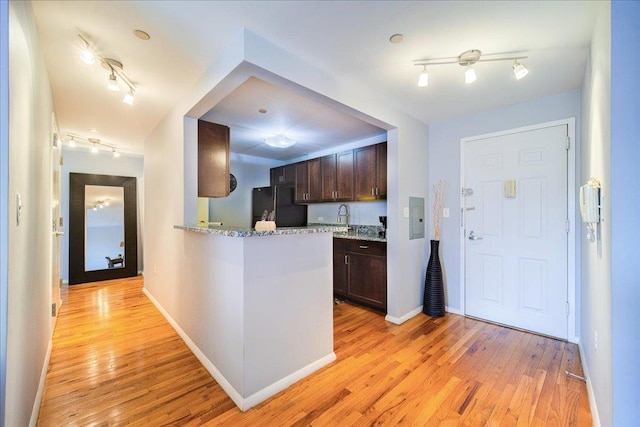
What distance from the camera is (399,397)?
1.78 meters

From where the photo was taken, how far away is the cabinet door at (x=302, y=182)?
4.74 metres

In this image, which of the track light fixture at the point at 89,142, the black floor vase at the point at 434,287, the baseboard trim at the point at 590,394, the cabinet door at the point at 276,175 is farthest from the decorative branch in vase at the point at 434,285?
the track light fixture at the point at 89,142

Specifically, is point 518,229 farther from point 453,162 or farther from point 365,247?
point 365,247

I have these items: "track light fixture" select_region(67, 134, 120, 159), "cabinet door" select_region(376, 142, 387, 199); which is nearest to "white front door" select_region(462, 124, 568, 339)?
"cabinet door" select_region(376, 142, 387, 199)

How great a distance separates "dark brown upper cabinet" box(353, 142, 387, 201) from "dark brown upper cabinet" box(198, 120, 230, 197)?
6.16ft

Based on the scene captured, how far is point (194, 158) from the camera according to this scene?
8.29ft

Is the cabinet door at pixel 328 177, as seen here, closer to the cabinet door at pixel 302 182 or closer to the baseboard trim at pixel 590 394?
the cabinet door at pixel 302 182

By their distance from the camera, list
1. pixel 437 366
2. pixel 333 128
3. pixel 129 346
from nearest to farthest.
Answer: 1. pixel 437 366
2. pixel 129 346
3. pixel 333 128

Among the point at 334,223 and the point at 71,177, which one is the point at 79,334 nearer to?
the point at 71,177

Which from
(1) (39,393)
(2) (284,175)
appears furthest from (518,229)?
(1) (39,393)

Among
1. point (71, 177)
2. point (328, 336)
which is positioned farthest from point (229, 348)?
point (71, 177)

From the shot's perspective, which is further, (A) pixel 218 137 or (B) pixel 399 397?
(A) pixel 218 137

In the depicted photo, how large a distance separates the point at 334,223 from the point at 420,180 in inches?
A: 74.6

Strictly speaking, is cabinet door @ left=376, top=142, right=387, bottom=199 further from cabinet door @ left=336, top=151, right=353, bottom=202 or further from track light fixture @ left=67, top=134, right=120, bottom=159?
track light fixture @ left=67, top=134, right=120, bottom=159
